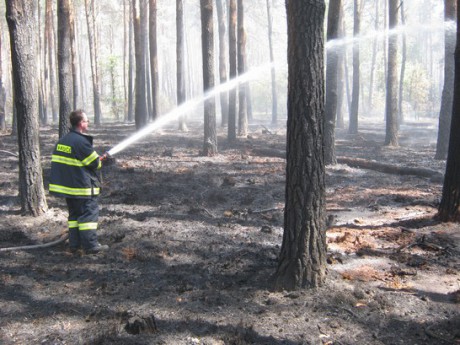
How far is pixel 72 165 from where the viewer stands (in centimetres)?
588

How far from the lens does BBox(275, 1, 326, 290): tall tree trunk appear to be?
432 centimetres

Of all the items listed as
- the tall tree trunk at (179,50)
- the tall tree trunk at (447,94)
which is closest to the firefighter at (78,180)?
the tall tree trunk at (447,94)

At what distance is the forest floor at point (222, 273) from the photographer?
390cm

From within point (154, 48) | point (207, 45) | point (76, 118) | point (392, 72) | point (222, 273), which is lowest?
point (222, 273)

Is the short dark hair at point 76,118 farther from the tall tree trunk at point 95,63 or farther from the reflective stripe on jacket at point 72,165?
the tall tree trunk at point 95,63

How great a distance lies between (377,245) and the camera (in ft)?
19.9

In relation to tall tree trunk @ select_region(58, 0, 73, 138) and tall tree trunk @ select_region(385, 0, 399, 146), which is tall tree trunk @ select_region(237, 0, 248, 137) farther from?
tall tree trunk @ select_region(58, 0, 73, 138)

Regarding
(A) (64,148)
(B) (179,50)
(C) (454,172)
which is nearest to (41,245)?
(A) (64,148)

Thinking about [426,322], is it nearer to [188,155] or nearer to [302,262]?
[302,262]

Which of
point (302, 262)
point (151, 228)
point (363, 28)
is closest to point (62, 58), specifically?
point (151, 228)

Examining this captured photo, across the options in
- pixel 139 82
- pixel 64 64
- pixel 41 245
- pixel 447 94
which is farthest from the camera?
Answer: pixel 139 82

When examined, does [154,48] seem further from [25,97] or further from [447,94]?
[25,97]

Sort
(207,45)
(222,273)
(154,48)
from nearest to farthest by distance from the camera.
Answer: (222,273), (207,45), (154,48)

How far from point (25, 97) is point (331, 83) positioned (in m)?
8.03
